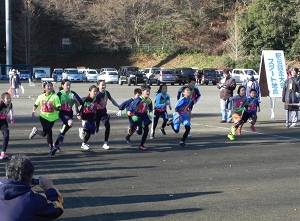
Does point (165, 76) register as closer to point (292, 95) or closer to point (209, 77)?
point (209, 77)

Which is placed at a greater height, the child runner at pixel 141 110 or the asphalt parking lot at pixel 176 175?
the child runner at pixel 141 110

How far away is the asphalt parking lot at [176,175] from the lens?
807 cm

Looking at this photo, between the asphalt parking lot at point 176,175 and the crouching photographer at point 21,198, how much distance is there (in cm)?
332

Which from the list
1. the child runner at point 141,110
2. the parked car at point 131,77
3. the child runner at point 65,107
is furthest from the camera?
the parked car at point 131,77

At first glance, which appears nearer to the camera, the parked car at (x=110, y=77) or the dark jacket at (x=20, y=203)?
the dark jacket at (x=20, y=203)

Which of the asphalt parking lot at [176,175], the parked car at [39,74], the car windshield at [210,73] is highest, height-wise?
the car windshield at [210,73]

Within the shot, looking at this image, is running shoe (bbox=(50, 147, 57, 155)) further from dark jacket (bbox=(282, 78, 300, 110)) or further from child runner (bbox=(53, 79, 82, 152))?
dark jacket (bbox=(282, 78, 300, 110))

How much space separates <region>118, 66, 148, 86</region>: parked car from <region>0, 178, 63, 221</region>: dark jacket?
4849 centimetres

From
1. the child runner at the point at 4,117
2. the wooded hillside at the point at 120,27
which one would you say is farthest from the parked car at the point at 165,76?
the child runner at the point at 4,117

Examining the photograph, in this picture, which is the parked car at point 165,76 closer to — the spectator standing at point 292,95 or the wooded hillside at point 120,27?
the wooded hillside at point 120,27

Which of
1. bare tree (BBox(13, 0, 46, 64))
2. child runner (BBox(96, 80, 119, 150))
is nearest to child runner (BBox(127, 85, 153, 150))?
child runner (BBox(96, 80, 119, 150))

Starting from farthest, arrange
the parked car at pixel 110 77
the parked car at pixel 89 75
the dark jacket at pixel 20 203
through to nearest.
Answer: the parked car at pixel 89 75, the parked car at pixel 110 77, the dark jacket at pixel 20 203

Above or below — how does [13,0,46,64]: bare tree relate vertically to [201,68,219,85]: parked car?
above

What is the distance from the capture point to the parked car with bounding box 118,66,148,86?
52875 mm
